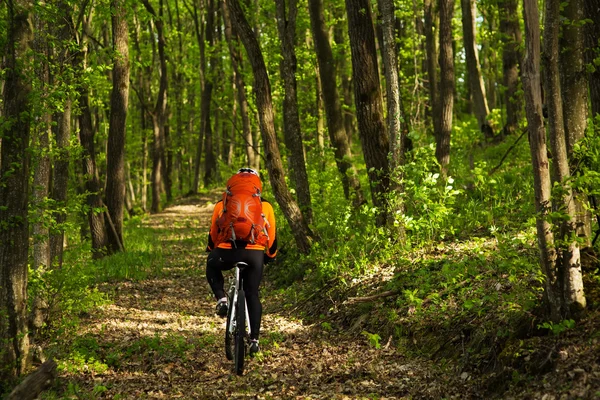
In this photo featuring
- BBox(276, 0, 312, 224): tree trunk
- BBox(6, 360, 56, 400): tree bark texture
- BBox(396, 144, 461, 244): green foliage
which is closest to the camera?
BBox(6, 360, 56, 400): tree bark texture

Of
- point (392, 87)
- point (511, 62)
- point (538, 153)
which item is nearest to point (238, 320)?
point (538, 153)

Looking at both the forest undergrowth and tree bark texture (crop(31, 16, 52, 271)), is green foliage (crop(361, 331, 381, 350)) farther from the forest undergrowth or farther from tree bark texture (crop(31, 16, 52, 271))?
tree bark texture (crop(31, 16, 52, 271))

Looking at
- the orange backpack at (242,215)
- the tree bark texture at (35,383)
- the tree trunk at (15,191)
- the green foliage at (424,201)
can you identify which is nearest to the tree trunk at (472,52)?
the green foliage at (424,201)

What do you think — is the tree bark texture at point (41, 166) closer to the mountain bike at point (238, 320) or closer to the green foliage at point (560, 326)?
the mountain bike at point (238, 320)

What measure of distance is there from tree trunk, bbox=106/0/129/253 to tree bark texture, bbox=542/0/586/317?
11628 millimetres

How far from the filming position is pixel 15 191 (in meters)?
7.05

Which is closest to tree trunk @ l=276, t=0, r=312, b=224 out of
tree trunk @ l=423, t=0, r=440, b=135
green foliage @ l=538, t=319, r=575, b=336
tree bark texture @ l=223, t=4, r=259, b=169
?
tree bark texture @ l=223, t=4, r=259, b=169

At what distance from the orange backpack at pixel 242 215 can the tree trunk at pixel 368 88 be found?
414 cm

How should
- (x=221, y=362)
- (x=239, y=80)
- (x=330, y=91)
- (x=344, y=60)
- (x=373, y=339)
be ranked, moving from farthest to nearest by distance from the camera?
(x=344, y=60)
(x=239, y=80)
(x=330, y=91)
(x=221, y=362)
(x=373, y=339)

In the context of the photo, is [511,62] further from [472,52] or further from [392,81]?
[392,81]

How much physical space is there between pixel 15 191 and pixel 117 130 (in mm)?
9119

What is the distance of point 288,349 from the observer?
26.7 ft

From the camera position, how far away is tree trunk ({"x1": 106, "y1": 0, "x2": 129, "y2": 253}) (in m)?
15.4

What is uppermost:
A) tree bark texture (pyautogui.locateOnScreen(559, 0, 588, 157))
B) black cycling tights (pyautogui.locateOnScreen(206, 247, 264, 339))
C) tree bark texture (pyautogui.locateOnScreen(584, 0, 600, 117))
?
tree bark texture (pyautogui.locateOnScreen(584, 0, 600, 117))
